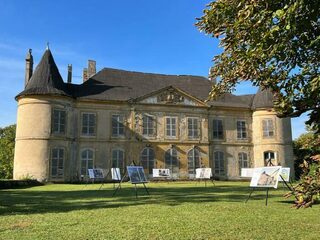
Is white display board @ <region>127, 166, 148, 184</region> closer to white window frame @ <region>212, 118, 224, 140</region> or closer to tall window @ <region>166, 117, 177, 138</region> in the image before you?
tall window @ <region>166, 117, 177, 138</region>

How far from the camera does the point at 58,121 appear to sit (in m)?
26.6

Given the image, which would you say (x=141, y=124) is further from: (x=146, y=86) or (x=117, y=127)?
(x=146, y=86)

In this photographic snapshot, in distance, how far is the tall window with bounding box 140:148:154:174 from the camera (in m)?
28.6

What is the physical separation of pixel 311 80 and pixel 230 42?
1.18 m

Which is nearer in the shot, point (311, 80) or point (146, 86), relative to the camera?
point (311, 80)

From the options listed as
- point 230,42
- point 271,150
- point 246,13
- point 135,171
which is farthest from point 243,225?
point 271,150

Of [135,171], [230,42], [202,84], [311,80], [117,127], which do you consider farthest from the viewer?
[202,84]

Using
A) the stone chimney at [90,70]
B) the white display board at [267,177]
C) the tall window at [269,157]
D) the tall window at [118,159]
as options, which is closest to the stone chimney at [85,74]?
the stone chimney at [90,70]

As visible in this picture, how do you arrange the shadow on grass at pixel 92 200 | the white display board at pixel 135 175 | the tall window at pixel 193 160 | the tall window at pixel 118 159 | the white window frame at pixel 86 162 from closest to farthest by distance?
the shadow on grass at pixel 92 200 < the white display board at pixel 135 175 < the white window frame at pixel 86 162 < the tall window at pixel 118 159 < the tall window at pixel 193 160

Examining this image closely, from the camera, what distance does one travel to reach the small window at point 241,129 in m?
31.8

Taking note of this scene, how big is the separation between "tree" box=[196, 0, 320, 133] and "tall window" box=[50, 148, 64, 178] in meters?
23.3

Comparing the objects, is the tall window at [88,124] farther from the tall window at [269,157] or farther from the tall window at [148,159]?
the tall window at [269,157]

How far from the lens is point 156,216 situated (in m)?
7.97

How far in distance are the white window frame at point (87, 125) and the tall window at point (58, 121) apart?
1602mm
